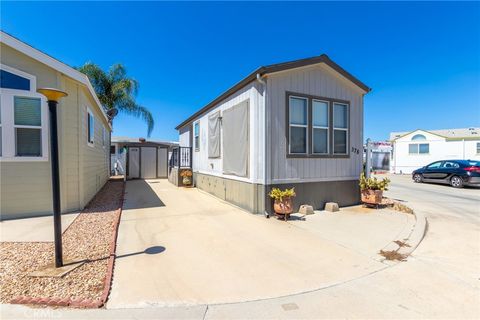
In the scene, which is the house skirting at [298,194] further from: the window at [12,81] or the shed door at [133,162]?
the shed door at [133,162]

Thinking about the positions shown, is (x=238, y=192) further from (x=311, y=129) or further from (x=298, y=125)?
(x=311, y=129)

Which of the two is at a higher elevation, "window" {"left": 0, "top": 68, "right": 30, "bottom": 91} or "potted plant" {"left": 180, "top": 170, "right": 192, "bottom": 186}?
"window" {"left": 0, "top": 68, "right": 30, "bottom": 91}

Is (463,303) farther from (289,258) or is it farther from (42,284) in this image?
(42,284)

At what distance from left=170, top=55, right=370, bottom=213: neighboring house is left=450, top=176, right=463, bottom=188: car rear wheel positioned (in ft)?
30.0

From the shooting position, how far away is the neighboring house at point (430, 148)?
19859 millimetres

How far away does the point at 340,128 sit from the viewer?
732cm

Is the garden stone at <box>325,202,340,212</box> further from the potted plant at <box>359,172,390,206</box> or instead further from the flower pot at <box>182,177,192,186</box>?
the flower pot at <box>182,177,192,186</box>

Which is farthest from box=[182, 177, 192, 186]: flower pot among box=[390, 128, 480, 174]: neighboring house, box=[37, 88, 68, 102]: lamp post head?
box=[390, 128, 480, 174]: neighboring house

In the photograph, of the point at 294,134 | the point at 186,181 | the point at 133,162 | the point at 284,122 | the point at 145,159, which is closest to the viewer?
the point at 284,122

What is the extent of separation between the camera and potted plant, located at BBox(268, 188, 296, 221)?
18.8ft

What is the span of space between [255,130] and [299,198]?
2184 mm

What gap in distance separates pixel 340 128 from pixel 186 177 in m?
7.53

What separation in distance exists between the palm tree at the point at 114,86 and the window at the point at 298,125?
55.2 ft

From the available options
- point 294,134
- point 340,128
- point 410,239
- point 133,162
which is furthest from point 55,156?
point 133,162
